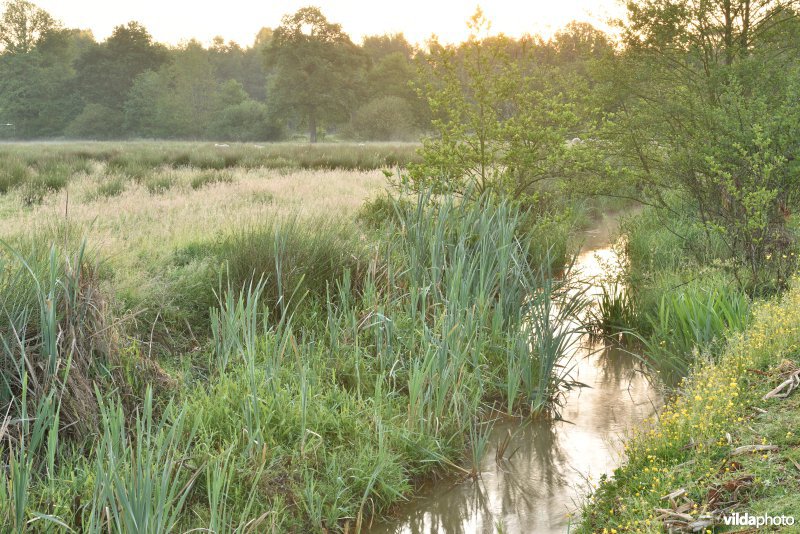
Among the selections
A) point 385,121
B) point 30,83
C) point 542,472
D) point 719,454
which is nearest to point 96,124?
point 30,83

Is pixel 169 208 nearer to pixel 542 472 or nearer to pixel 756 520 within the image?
pixel 542 472

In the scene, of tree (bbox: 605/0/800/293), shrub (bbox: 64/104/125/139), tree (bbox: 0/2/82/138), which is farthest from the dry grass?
tree (bbox: 0/2/82/138)

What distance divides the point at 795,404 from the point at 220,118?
2126 inches

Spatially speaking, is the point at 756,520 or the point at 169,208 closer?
the point at 756,520

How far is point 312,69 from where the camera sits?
1967 inches

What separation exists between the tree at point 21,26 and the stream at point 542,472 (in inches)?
2413

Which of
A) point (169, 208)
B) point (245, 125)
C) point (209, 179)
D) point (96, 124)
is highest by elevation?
point (96, 124)

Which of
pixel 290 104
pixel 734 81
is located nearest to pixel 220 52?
pixel 290 104

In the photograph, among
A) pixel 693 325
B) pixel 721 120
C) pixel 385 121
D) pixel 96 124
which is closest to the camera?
pixel 693 325

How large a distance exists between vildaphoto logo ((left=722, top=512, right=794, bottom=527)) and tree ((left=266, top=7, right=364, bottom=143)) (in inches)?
1858

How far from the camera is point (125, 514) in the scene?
2.80m

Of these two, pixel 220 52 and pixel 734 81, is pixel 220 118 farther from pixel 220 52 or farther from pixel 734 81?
pixel 734 81

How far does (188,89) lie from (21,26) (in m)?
15.3

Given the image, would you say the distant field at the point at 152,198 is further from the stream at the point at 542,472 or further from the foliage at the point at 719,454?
the foliage at the point at 719,454
